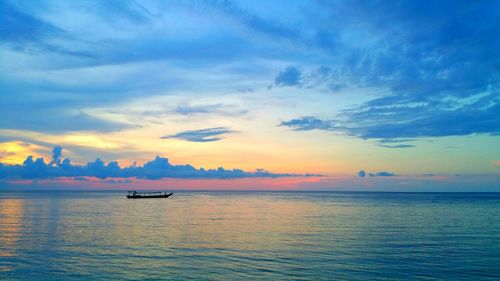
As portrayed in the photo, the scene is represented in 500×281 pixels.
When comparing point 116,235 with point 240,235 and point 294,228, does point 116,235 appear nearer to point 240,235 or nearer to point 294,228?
point 240,235

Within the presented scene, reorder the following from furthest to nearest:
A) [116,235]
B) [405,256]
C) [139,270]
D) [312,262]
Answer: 1. [116,235]
2. [405,256]
3. [312,262]
4. [139,270]

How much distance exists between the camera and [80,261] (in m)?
36.2

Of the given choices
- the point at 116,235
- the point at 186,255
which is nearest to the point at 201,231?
the point at 116,235

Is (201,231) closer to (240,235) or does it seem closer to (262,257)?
(240,235)

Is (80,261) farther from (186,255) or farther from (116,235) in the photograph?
(116,235)

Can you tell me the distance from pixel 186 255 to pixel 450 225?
162 feet

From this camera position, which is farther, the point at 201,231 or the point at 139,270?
the point at 201,231

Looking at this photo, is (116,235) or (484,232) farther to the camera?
(484,232)

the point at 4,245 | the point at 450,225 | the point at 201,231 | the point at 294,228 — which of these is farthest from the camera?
the point at 450,225

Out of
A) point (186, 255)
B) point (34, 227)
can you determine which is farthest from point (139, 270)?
point (34, 227)

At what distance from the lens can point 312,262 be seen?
3525 centimetres

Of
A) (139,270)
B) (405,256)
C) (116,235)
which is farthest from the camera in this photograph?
(116,235)

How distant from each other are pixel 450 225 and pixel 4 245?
65.5 metres

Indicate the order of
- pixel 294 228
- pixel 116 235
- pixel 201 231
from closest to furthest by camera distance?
pixel 116 235
pixel 201 231
pixel 294 228
